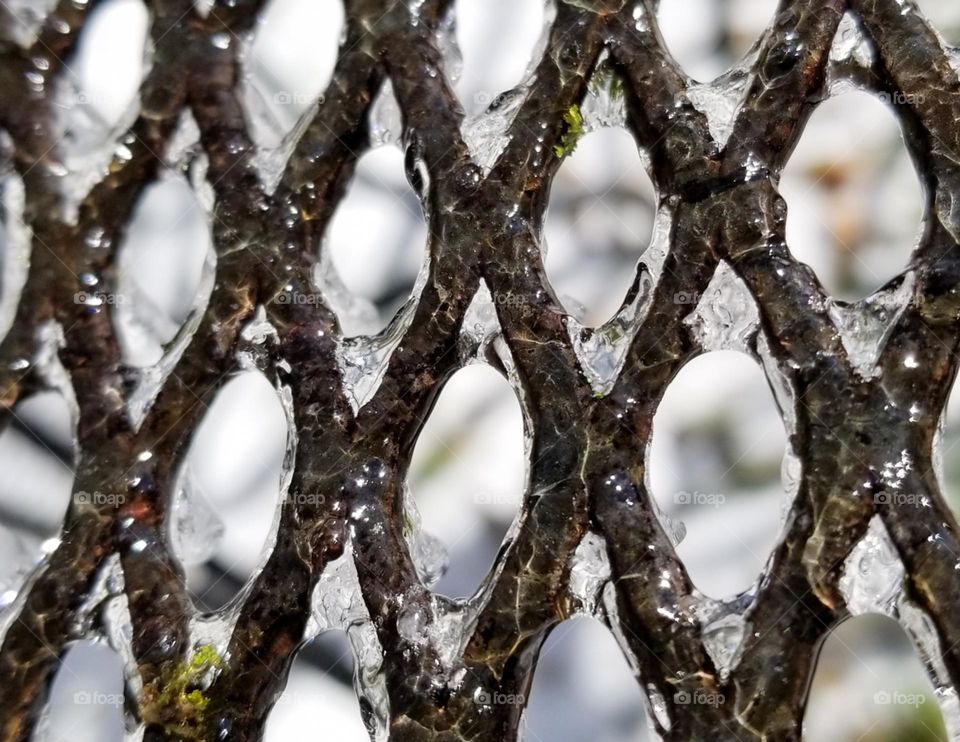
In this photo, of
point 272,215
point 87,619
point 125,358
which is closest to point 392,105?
point 272,215

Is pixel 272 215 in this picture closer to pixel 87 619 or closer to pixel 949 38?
pixel 87 619

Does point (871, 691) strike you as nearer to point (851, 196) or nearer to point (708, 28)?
point (851, 196)

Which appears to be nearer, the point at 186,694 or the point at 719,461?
the point at 186,694
